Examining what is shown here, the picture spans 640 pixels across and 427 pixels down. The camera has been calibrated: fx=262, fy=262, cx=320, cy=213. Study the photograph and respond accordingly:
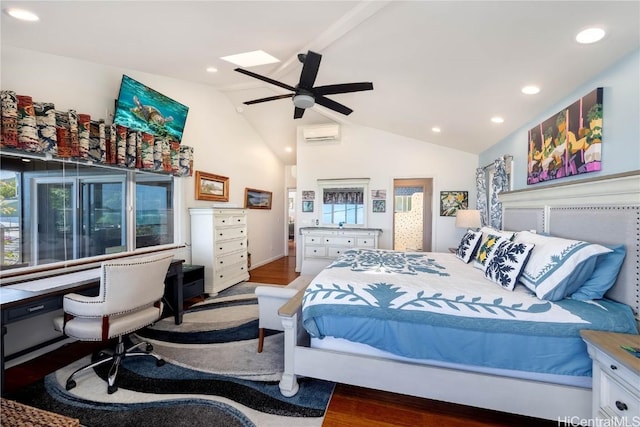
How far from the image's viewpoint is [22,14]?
6.24 ft

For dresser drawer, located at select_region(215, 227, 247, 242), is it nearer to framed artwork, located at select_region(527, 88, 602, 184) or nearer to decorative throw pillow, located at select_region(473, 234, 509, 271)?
decorative throw pillow, located at select_region(473, 234, 509, 271)

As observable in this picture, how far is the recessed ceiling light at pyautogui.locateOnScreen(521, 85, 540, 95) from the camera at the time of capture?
8.00 feet

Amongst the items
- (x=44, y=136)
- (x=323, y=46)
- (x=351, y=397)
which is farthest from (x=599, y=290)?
(x=44, y=136)

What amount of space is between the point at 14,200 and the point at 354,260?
122 inches

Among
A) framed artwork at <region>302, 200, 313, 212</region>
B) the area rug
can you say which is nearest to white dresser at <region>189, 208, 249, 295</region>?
the area rug

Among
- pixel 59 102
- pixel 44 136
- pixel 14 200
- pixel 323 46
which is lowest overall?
pixel 14 200

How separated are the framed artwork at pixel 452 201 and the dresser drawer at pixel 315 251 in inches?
94.7

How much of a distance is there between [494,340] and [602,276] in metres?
0.84

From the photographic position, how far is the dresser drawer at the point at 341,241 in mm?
5094

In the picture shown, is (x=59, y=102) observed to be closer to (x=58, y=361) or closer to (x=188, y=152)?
(x=188, y=152)

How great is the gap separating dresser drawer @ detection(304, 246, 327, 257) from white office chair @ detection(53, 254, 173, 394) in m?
3.27

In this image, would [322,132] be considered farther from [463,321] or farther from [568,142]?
[463,321]

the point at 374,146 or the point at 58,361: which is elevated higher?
the point at 374,146

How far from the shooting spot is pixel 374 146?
534 centimetres
